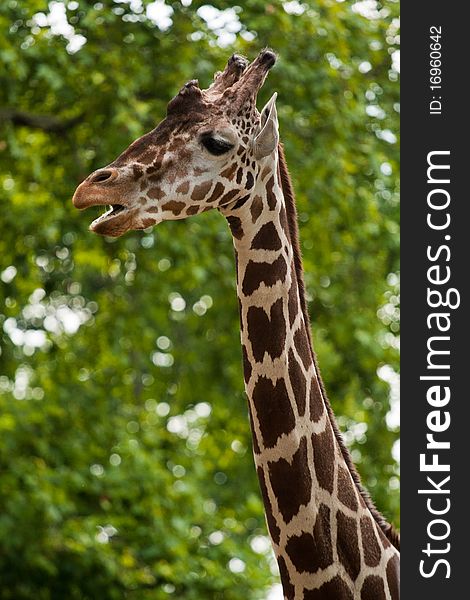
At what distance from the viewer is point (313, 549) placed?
3980 millimetres

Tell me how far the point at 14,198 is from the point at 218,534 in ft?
10.0

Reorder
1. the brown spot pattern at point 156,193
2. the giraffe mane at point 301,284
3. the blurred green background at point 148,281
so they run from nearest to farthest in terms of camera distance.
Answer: the brown spot pattern at point 156,193
the giraffe mane at point 301,284
the blurred green background at point 148,281

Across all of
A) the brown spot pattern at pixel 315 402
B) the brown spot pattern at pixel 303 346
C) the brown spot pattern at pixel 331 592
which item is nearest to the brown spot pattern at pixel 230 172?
the brown spot pattern at pixel 303 346

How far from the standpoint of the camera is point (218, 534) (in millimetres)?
10188

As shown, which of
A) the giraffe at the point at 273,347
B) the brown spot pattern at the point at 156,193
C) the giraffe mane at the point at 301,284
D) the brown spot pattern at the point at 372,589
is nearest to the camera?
the brown spot pattern at the point at 156,193

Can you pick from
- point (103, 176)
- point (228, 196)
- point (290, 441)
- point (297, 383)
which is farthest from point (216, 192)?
point (290, 441)

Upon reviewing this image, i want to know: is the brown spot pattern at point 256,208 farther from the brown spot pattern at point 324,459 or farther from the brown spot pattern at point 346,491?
the brown spot pattern at point 346,491

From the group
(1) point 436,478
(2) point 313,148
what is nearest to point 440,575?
(1) point 436,478

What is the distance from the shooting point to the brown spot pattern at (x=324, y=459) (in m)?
4.05

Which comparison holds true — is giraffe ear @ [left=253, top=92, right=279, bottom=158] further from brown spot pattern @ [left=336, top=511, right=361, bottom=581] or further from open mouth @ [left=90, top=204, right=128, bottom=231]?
brown spot pattern @ [left=336, top=511, right=361, bottom=581]

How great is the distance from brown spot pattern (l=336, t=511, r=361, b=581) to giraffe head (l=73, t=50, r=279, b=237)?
1.04 metres

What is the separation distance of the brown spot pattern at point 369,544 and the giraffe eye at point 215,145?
A: 123cm

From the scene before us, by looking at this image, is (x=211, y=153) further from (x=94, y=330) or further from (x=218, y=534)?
(x=94, y=330)

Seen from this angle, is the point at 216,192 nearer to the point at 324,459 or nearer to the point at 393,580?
the point at 324,459
